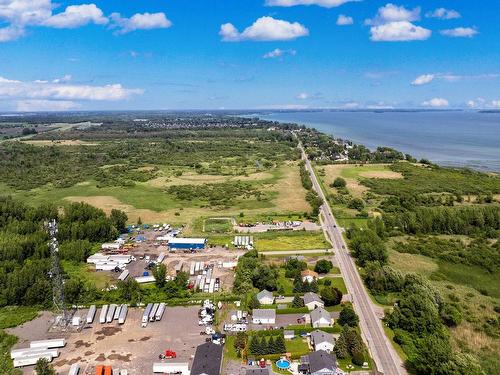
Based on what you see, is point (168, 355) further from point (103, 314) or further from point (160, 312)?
point (103, 314)

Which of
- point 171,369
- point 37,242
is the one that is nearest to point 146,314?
point 171,369

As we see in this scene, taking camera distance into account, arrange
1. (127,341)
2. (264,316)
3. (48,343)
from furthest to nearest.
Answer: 1. (264,316)
2. (127,341)
3. (48,343)

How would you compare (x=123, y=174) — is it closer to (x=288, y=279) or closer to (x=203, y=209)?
(x=203, y=209)

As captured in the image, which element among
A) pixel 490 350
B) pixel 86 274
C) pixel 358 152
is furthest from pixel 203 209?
pixel 358 152

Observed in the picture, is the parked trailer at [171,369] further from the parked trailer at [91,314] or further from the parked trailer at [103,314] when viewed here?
the parked trailer at [91,314]

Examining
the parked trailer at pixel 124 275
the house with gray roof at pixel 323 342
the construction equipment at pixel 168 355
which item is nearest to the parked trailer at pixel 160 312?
the construction equipment at pixel 168 355

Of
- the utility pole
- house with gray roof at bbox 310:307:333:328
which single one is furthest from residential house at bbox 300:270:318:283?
the utility pole
